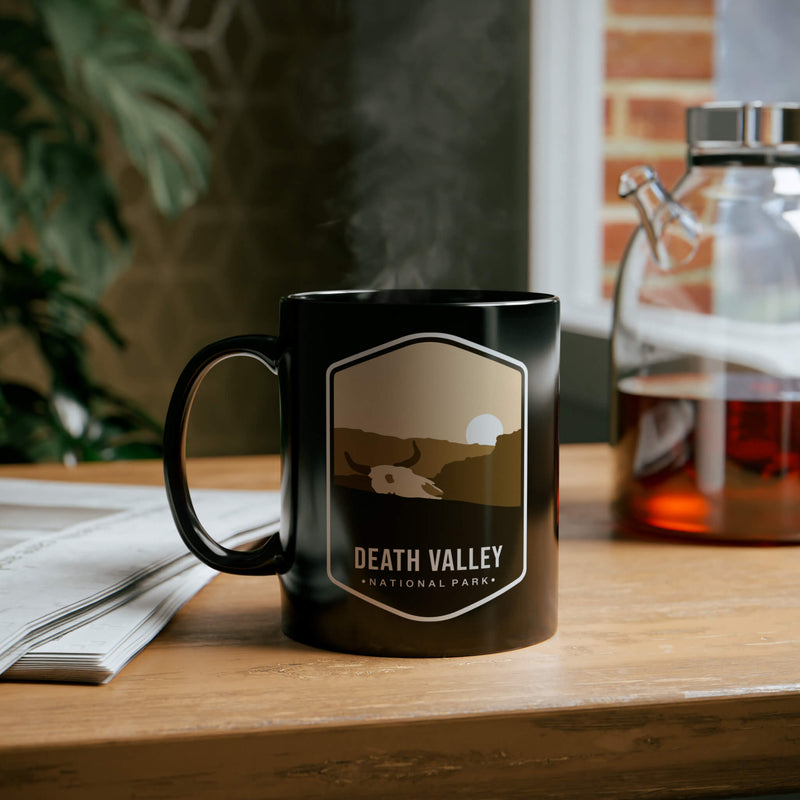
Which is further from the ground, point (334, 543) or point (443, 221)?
point (443, 221)

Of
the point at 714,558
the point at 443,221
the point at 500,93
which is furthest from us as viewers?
the point at 443,221

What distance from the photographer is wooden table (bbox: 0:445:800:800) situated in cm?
36

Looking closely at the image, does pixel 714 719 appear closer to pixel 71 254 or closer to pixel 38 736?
pixel 38 736

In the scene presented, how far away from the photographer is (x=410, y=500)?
419mm

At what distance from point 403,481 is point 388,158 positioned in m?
2.03

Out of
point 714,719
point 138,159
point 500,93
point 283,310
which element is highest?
point 500,93

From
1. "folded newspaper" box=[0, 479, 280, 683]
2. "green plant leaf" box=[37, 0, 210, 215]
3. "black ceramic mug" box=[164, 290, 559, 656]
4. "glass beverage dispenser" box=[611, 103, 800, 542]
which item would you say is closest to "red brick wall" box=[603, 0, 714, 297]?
"green plant leaf" box=[37, 0, 210, 215]

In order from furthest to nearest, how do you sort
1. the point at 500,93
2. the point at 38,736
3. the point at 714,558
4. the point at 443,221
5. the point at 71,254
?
the point at 443,221 < the point at 500,93 < the point at 71,254 < the point at 714,558 < the point at 38,736

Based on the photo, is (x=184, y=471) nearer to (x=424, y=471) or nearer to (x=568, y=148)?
(x=424, y=471)

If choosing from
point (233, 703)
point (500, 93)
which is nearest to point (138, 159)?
point (500, 93)

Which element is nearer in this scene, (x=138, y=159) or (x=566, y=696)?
(x=566, y=696)

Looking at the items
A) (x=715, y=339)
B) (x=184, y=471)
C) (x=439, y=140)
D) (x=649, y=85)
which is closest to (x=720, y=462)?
(x=715, y=339)

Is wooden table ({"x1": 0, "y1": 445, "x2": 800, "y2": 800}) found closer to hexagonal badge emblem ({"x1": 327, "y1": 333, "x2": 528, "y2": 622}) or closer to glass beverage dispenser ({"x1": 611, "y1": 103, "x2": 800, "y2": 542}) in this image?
hexagonal badge emblem ({"x1": 327, "y1": 333, "x2": 528, "y2": 622})

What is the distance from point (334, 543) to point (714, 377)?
33 centimetres
